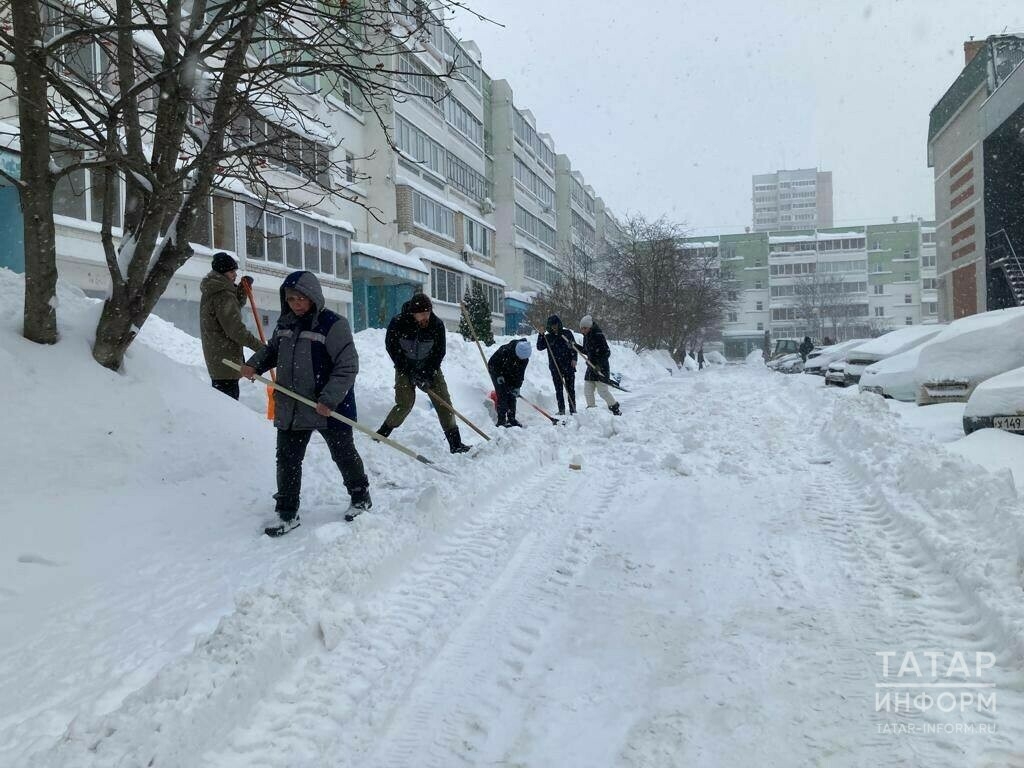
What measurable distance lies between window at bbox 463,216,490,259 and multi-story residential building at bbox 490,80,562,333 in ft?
13.3

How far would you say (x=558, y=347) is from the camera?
37.7 feet

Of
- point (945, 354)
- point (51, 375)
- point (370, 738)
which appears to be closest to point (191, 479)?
point (51, 375)

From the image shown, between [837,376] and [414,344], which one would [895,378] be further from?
[414,344]

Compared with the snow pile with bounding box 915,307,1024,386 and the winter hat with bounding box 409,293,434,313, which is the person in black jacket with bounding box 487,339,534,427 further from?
the snow pile with bounding box 915,307,1024,386

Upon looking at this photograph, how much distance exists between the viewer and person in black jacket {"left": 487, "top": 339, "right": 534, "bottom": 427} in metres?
9.66

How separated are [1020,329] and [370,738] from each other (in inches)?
385

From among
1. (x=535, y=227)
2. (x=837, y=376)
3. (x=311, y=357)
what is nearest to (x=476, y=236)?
(x=535, y=227)

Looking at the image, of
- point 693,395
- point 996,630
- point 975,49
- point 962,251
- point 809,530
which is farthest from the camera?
point 975,49

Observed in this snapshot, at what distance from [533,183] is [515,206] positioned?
5878 millimetres

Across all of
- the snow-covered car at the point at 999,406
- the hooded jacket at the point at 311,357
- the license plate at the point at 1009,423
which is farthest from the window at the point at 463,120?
the hooded jacket at the point at 311,357

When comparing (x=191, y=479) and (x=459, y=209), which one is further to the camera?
(x=459, y=209)

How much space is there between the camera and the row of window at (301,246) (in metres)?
20.2

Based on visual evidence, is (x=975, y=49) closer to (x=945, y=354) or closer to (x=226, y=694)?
(x=945, y=354)

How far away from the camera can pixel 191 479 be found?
517 centimetres
